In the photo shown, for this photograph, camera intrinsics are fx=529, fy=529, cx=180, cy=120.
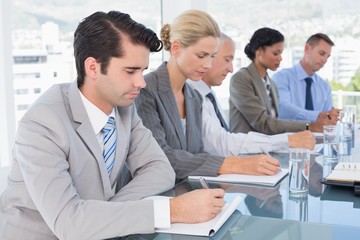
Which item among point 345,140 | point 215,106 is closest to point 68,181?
point 215,106

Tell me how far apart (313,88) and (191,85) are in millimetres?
1955

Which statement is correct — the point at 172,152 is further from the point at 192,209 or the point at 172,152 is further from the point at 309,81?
the point at 309,81

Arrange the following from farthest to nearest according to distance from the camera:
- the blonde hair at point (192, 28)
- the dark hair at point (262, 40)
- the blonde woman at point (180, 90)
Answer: the dark hair at point (262, 40) → the blonde hair at point (192, 28) → the blonde woman at point (180, 90)

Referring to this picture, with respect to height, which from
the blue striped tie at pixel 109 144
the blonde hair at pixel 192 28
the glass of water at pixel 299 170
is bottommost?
the glass of water at pixel 299 170

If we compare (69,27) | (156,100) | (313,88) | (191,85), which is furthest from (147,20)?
(156,100)

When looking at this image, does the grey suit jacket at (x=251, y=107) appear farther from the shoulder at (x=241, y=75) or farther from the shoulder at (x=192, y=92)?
the shoulder at (x=192, y=92)

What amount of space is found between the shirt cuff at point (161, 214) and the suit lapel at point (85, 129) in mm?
293

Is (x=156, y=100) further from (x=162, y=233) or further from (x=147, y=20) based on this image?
(x=147, y=20)

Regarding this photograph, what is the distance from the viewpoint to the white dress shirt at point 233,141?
253 centimetres

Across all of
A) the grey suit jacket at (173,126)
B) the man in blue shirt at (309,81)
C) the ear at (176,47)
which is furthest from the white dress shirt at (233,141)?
the man in blue shirt at (309,81)

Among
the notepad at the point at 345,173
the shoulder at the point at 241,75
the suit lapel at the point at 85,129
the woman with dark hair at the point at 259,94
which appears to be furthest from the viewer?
the shoulder at the point at 241,75

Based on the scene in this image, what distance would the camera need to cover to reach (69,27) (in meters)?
3.40

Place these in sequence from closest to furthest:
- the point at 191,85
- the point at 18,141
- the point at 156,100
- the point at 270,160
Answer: the point at 18,141 < the point at 270,160 < the point at 156,100 < the point at 191,85

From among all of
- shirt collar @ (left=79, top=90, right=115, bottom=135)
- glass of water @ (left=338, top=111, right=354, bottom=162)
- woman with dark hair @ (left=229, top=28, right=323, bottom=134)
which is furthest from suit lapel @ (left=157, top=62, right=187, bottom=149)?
woman with dark hair @ (left=229, top=28, right=323, bottom=134)
